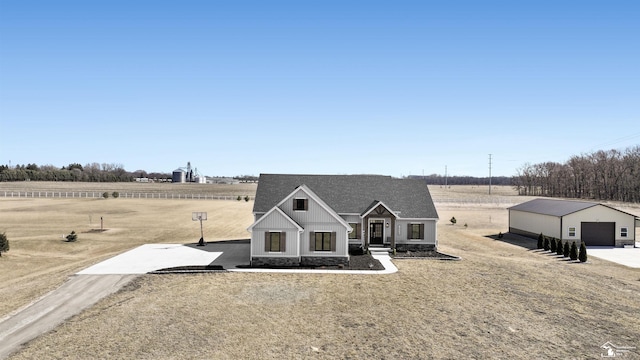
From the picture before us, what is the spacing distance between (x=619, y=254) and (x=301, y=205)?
30111 mm

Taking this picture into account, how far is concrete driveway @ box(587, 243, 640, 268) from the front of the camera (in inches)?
1264

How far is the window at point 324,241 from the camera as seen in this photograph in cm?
2841

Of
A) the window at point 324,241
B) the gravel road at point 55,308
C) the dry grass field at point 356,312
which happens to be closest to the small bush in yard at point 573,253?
the dry grass field at point 356,312

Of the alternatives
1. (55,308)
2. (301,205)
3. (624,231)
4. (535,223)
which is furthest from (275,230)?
(624,231)

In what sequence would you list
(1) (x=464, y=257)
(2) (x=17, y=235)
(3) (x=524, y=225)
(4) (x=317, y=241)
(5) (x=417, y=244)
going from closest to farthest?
(4) (x=317, y=241), (1) (x=464, y=257), (5) (x=417, y=244), (2) (x=17, y=235), (3) (x=524, y=225)

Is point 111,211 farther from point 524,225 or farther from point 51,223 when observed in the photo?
point 524,225

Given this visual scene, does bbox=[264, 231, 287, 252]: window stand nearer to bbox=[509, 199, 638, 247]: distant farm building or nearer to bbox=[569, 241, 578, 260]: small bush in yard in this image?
bbox=[569, 241, 578, 260]: small bush in yard

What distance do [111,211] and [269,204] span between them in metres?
39.9

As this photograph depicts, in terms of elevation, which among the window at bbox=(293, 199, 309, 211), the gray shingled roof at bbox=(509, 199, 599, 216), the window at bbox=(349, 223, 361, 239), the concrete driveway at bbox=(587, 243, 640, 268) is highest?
the window at bbox=(293, 199, 309, 211)

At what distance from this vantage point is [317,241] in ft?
93.3

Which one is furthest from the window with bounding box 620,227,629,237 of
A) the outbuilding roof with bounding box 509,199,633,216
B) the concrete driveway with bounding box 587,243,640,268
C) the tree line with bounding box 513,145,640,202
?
the tree line with bounding box 513,145,640,202

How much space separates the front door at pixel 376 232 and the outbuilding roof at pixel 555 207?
20.4 m

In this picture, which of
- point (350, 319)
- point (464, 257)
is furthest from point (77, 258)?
point (464, 257)

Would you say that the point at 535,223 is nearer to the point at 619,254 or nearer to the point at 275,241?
the point at 619,254
